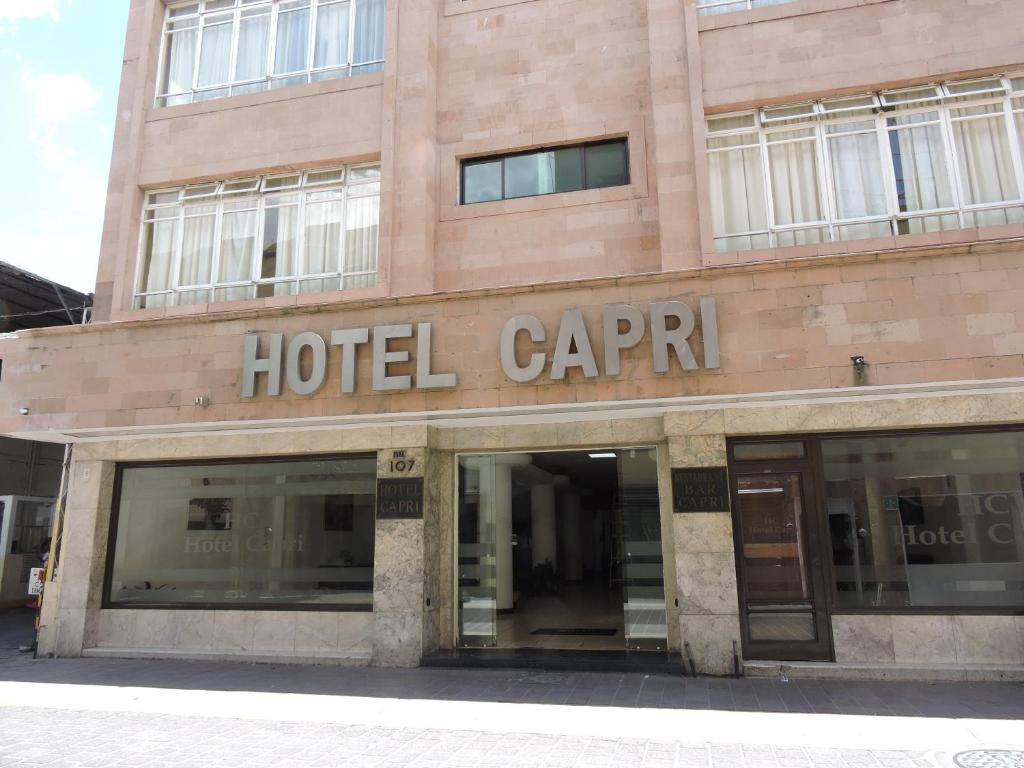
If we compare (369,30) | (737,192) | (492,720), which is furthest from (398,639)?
(369,30)

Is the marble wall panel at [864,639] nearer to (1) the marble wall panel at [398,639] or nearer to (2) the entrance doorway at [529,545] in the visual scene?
(2) the entrance doorway at [529,545]

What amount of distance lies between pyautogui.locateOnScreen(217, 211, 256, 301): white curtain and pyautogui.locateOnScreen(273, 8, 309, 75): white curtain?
9.41ft

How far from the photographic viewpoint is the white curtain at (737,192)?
1055cm

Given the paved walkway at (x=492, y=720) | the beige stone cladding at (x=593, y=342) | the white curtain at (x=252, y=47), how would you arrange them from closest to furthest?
1. the paved walkway at (x=492, y=720)
2. the beige stone cladding at (x=593, y=342)
3. the white curtain at (x=252, y=47)

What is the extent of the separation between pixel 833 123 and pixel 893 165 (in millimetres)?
1044

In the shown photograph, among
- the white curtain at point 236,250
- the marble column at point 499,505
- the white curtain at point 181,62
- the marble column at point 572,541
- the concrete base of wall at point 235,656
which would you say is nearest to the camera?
the concrete base of wall at point 235,656

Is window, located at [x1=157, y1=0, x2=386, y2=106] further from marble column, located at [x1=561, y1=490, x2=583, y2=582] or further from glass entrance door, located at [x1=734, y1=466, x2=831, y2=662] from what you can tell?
marble column, located at [x1=561, y1=490, x2=583, y2=582]

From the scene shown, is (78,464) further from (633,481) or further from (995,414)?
(995,414)

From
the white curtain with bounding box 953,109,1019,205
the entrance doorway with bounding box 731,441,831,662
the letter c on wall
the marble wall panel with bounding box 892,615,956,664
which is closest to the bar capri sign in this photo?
the letter c on wall

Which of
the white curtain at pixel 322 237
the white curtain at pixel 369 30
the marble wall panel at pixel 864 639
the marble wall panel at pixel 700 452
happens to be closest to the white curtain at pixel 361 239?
the white curtain at pixel 322 237

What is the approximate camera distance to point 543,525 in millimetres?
15570

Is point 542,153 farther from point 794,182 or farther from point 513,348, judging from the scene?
point 513,348

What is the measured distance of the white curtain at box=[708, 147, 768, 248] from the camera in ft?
34.6

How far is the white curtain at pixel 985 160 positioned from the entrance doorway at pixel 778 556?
4.32 m
